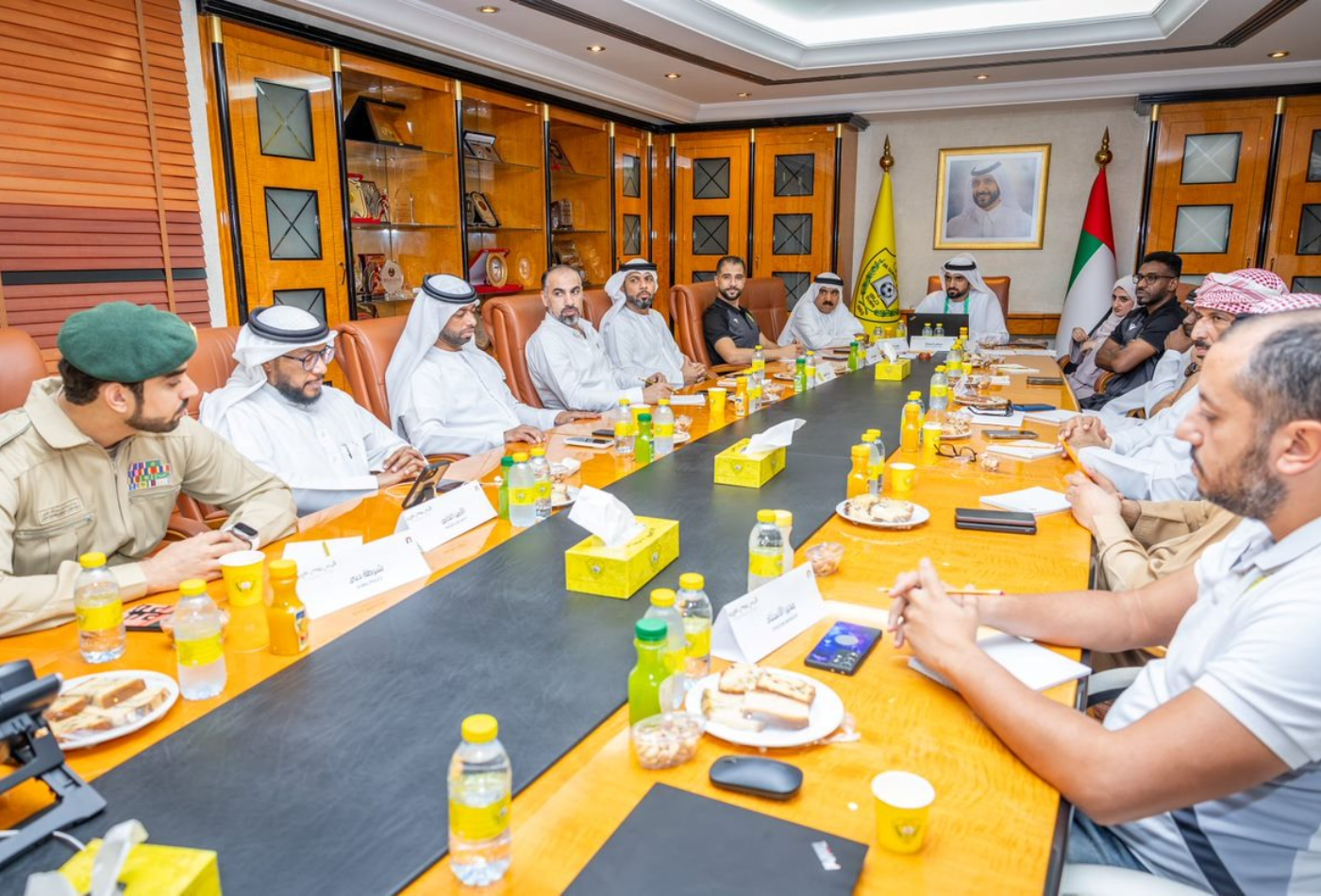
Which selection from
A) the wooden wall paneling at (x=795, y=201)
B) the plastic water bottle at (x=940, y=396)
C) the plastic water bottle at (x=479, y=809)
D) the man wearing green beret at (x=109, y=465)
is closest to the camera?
the plastic water bottle at (x=479, y=809)

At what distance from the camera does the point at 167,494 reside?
1.97m

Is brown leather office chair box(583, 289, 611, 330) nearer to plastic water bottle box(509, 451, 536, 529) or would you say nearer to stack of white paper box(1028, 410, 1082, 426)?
stack of white paper box(1028, 410, 1082, 426)

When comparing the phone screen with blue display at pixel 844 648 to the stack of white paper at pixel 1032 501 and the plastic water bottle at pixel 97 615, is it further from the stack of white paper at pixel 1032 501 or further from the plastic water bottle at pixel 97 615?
the plastic water bottle at pixel 97 615

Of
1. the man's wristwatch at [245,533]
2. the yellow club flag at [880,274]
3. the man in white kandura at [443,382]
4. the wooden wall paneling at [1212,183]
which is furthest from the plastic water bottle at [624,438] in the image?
the wooden wall paneling at [1212,183]

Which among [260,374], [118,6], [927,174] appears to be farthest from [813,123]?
[260,374]

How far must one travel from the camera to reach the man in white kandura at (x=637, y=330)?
5.09m

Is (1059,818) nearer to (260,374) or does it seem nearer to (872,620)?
(872,620)

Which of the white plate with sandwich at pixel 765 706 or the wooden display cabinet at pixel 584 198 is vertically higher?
the wooden display cabinet at pixel 584 198

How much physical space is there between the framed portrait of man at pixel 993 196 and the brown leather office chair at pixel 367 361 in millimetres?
5591

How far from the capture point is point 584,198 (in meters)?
6.76

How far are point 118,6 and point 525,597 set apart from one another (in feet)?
11.2

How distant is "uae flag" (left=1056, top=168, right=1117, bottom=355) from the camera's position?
6.64m

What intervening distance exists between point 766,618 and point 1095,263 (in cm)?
641

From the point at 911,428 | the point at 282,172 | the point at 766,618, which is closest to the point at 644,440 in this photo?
the point at 911,428
